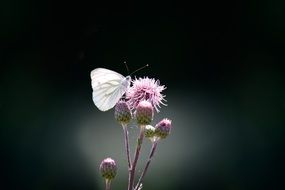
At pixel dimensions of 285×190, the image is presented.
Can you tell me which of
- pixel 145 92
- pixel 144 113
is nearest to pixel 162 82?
pixel 145 92

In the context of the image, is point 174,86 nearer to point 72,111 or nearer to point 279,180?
point 72,111

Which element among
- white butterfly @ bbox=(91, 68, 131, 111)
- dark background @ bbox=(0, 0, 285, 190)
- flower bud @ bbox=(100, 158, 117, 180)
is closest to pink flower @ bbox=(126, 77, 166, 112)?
white butterfly @ bbox=(91, 68, 131, 111)

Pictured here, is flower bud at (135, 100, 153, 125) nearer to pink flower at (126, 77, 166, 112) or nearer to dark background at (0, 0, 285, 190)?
pink flower at (126, 77, 166, 112)

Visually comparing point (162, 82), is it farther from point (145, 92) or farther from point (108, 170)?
point (108, 170)

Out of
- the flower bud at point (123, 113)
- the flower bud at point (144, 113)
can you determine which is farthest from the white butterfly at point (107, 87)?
the flower bud at point (144, 113)

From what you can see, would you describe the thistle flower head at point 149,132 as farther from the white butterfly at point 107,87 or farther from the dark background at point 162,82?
the dark background at point 162,82

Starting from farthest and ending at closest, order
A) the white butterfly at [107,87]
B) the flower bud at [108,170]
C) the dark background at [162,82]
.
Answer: the dark background at [162,82]
the white butterfly at [107,87]
the flower bud at [108,170]
